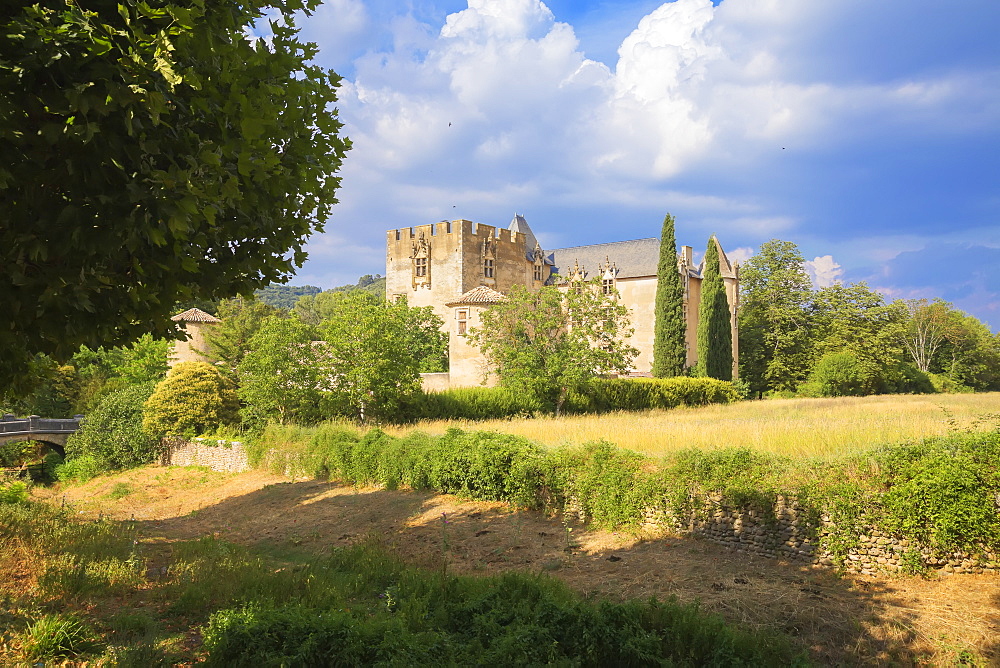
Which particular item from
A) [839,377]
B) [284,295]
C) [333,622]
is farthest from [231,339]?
[284,295]

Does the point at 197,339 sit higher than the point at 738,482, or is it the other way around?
the point at 197,339

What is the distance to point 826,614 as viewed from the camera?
22.0 feet

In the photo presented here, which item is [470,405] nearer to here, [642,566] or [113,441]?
[113,441]

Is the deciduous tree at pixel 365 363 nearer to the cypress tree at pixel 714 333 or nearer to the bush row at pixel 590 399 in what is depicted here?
the bush row at pixel 590 399

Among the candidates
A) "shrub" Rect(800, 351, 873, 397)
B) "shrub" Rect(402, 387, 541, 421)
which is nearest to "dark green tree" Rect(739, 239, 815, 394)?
"shrub" Rect(800, 351, 873, 397)

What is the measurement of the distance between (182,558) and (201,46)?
7.95m

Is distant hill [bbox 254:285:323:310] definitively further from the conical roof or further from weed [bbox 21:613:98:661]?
weed [bbox 21:613:98:661]

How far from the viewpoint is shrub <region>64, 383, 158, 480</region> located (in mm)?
26859

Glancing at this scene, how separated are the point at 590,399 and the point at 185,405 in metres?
17.9

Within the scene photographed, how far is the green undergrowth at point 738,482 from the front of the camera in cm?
796

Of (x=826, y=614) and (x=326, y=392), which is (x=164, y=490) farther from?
(x=826, y=614)

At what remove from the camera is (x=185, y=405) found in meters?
25.8

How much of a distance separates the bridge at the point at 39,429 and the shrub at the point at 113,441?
2.13 metres

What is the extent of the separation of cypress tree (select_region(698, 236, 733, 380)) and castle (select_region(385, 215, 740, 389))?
1.92m
